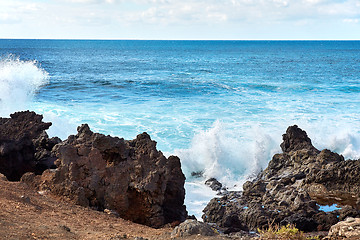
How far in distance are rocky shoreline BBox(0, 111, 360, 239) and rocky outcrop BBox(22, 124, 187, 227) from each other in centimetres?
2

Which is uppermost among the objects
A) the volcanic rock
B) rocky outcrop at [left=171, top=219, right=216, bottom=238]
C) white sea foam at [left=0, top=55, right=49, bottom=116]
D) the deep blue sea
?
rocky outcrop at [left=171, top=219, right=216, bottom=238]

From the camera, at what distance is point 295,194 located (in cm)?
1200

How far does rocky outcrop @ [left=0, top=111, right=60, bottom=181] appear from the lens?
9727mm

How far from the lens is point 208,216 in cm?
1103

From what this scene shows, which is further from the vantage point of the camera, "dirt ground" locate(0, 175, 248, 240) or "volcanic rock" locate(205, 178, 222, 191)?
"volcanic rock" locate(205, 178, 222, 191)

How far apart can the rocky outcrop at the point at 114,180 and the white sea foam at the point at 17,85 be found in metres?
14.8

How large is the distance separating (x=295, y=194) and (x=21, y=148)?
7.35 m

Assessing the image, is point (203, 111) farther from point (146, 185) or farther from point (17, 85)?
point (146, 185)

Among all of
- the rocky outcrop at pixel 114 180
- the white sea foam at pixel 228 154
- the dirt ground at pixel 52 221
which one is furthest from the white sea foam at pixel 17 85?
the dirt ground at pixel 52 221

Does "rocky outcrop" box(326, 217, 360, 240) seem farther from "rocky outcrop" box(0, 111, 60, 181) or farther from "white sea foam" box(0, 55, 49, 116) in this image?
"white sea foam" box(0, 55, 49, 116)

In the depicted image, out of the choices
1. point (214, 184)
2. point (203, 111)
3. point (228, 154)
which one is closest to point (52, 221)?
point (214, 184)

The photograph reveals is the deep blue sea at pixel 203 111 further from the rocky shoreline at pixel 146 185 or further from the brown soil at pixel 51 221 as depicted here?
the brown soil at pixel 51 221

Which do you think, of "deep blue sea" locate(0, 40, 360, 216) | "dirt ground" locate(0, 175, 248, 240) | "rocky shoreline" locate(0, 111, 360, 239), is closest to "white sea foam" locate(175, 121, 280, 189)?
"deep blue sea" locate(0, 40, 360, 216)

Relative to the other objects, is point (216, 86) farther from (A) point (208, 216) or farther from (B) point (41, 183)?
(B) point (41, 183)
